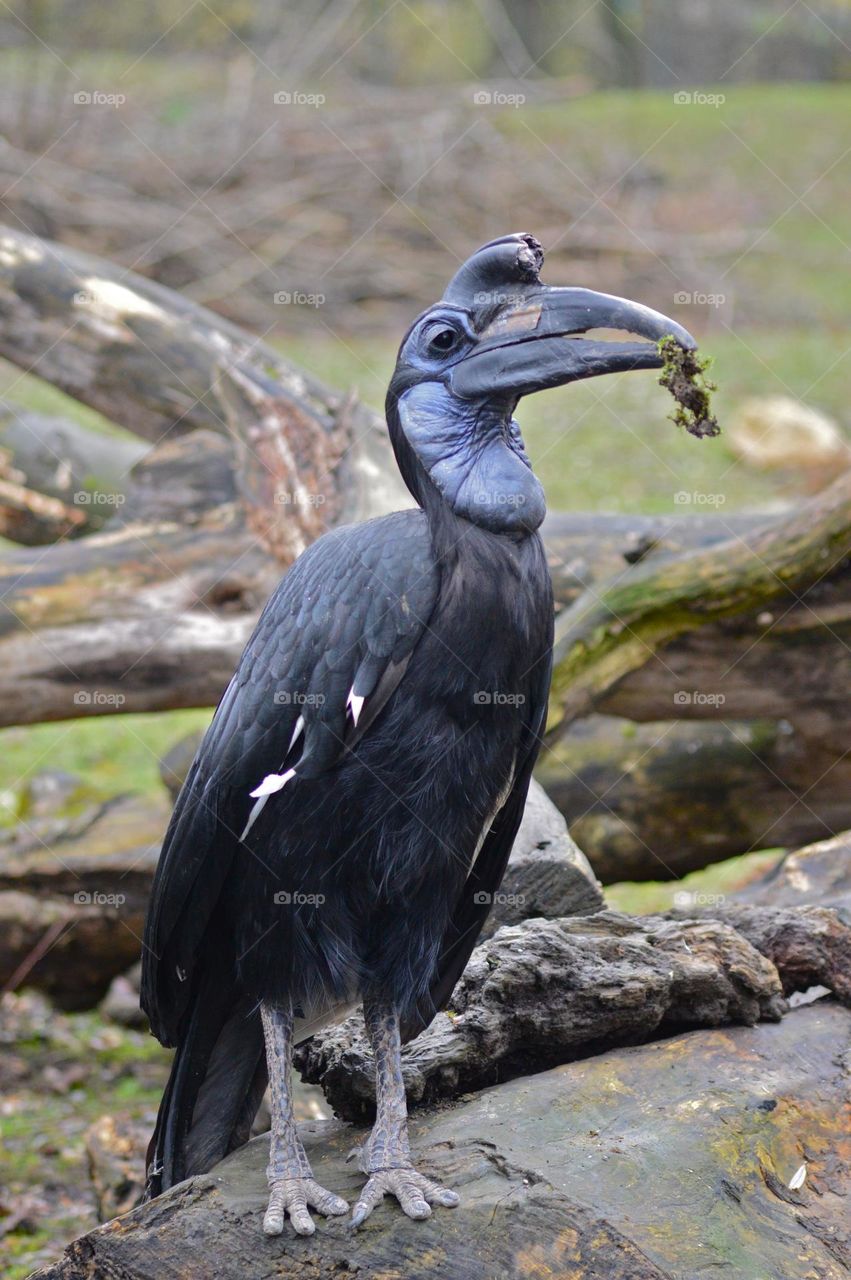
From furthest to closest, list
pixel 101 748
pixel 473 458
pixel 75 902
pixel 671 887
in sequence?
pixel 101 748
pixel 671 887
pixel 75 902
pixel 473 458

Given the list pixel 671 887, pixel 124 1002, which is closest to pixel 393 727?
pixel 124 1002

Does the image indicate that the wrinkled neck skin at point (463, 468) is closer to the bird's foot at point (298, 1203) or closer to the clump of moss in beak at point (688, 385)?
the clump of moss in beak at point (688, 385)

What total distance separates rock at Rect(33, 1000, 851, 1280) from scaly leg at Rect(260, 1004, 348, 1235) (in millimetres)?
34

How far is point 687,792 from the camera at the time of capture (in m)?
5.55

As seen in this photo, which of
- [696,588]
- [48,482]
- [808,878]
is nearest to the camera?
[808,878]

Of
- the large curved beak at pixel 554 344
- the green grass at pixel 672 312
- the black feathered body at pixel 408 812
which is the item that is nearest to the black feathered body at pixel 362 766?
the black feathered body at pixel 408 812

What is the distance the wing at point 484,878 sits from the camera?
313 centimetres

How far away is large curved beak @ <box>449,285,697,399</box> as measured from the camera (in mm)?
2809

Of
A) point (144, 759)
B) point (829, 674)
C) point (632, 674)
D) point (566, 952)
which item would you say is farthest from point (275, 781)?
point (144, 759)

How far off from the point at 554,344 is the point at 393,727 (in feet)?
2.78

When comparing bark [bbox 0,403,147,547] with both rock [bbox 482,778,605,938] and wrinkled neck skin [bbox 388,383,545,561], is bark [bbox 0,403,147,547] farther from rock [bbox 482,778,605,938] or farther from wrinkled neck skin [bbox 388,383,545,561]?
wrinkled neck skin [bbox 388,383,545,561]

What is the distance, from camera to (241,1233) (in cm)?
268

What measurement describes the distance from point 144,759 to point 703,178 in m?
10.4

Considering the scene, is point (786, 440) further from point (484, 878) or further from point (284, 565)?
point (484, 878)
